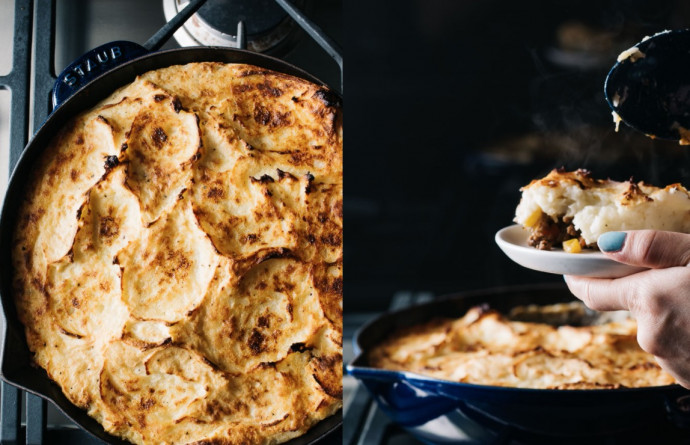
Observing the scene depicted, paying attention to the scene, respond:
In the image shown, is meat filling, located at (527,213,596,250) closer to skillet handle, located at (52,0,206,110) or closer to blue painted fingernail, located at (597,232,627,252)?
blue painted fingernail, located at (597,232,627,252)

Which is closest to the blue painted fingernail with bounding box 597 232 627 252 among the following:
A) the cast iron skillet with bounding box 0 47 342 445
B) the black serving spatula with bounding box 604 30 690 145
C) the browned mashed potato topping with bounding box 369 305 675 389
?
the black serving spatula with bounding box 604 30 690 145

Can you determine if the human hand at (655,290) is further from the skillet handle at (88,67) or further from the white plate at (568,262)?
the skillet handle at (88,67)

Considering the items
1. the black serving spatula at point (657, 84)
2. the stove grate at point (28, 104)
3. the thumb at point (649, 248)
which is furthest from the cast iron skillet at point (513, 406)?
the stove grate at point (28, 104)

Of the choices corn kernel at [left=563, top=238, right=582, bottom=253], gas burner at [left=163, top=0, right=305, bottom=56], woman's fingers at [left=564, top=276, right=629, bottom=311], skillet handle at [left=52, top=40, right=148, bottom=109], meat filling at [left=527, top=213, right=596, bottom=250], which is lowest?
woman's fingers at [left=564, top=276, right=629, bottom=311]

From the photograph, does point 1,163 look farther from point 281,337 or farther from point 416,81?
point 416,81

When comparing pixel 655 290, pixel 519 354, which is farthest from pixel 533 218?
pixel 519 354

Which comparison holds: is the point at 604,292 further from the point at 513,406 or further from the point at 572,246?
the point at 513,406
